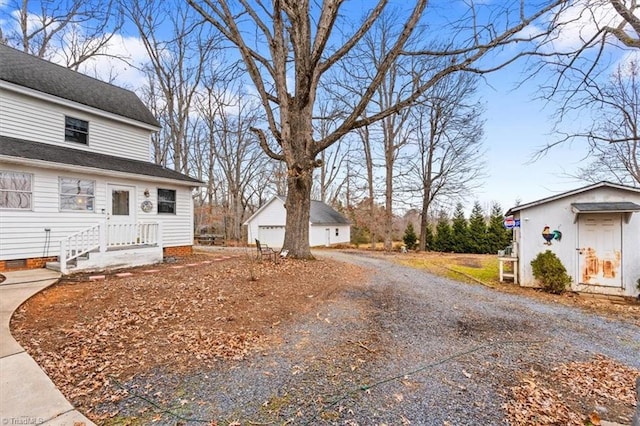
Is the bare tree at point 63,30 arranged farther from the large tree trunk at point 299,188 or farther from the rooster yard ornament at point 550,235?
the rooster yard ornament at point 550,235

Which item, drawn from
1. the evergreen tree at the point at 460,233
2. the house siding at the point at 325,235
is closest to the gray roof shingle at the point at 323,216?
the house siding at the point at 325,235

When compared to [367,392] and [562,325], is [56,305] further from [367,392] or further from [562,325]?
[562,325]

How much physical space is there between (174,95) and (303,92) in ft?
53.5

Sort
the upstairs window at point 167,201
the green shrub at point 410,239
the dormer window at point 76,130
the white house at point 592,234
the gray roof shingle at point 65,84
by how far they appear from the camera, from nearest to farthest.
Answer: the white house at point 592,234, the gray roof shingle at point 65,84, the dormer window at point 76,130, the upstairs window at point 167,201, the green shrub at point 410,239

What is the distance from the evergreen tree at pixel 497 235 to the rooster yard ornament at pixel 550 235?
14702 mm

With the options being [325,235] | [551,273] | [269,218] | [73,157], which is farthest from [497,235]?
[73,157]

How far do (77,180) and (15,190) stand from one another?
57.4 inches

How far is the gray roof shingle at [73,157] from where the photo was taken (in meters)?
8.15

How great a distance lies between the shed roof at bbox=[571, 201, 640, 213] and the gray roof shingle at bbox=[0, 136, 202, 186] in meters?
13.1

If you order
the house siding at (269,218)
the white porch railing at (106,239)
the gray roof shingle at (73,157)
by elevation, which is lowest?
the white porch railing at (106,239)

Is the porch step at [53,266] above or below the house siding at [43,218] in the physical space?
below

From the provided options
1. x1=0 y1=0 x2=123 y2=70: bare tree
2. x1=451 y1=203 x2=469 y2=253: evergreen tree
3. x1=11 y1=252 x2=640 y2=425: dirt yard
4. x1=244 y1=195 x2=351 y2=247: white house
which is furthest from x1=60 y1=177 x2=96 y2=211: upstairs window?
x1=451 y1=203 x2=469 y2=253: evergreen tree

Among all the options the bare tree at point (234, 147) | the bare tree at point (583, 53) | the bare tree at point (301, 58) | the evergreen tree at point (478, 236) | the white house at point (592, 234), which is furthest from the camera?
the bare tree at point (234, 147)

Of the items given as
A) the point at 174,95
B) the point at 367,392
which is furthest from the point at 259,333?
the point at 174,95
